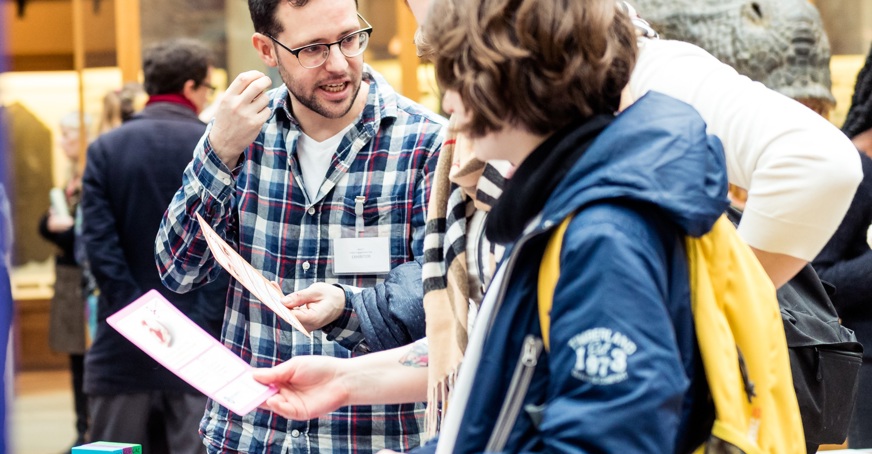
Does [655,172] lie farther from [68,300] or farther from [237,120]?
[68,300]

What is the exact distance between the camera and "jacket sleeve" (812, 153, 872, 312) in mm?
3309

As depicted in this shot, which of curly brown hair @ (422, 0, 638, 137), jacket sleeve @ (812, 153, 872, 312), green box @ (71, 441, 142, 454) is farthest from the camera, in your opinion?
jacket sleeve @ (812, 153, 872, 312)

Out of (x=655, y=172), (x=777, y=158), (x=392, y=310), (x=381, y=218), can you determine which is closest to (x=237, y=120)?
(x=381, y=218)

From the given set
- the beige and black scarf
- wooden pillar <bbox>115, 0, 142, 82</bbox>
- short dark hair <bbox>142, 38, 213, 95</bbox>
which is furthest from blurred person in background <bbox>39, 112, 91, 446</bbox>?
the beige and black scarf

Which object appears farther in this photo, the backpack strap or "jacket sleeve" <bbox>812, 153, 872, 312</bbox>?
"jacket sleeve" <bbox>812, 153, 872, 312</bbox>

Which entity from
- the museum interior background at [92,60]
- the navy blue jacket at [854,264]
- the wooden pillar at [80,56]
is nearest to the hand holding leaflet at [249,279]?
the navy blue jacket at [854,264]

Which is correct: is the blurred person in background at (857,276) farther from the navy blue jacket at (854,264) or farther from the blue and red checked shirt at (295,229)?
the blue and red checked shirt at (295,229)

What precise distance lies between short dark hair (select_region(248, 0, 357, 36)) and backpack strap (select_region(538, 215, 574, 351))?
147 cm

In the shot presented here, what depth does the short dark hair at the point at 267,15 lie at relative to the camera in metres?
2.53

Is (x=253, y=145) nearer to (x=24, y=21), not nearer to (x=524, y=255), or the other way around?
(x=524, y=255)

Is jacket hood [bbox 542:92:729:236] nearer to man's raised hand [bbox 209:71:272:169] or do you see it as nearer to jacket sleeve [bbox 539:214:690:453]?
jacket sleeve [bbox 539:214:690:453]

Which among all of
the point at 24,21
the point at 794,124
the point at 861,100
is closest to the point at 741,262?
the point at 794,124

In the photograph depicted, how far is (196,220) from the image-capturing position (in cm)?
233

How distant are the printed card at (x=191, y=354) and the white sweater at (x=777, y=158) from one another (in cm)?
76
